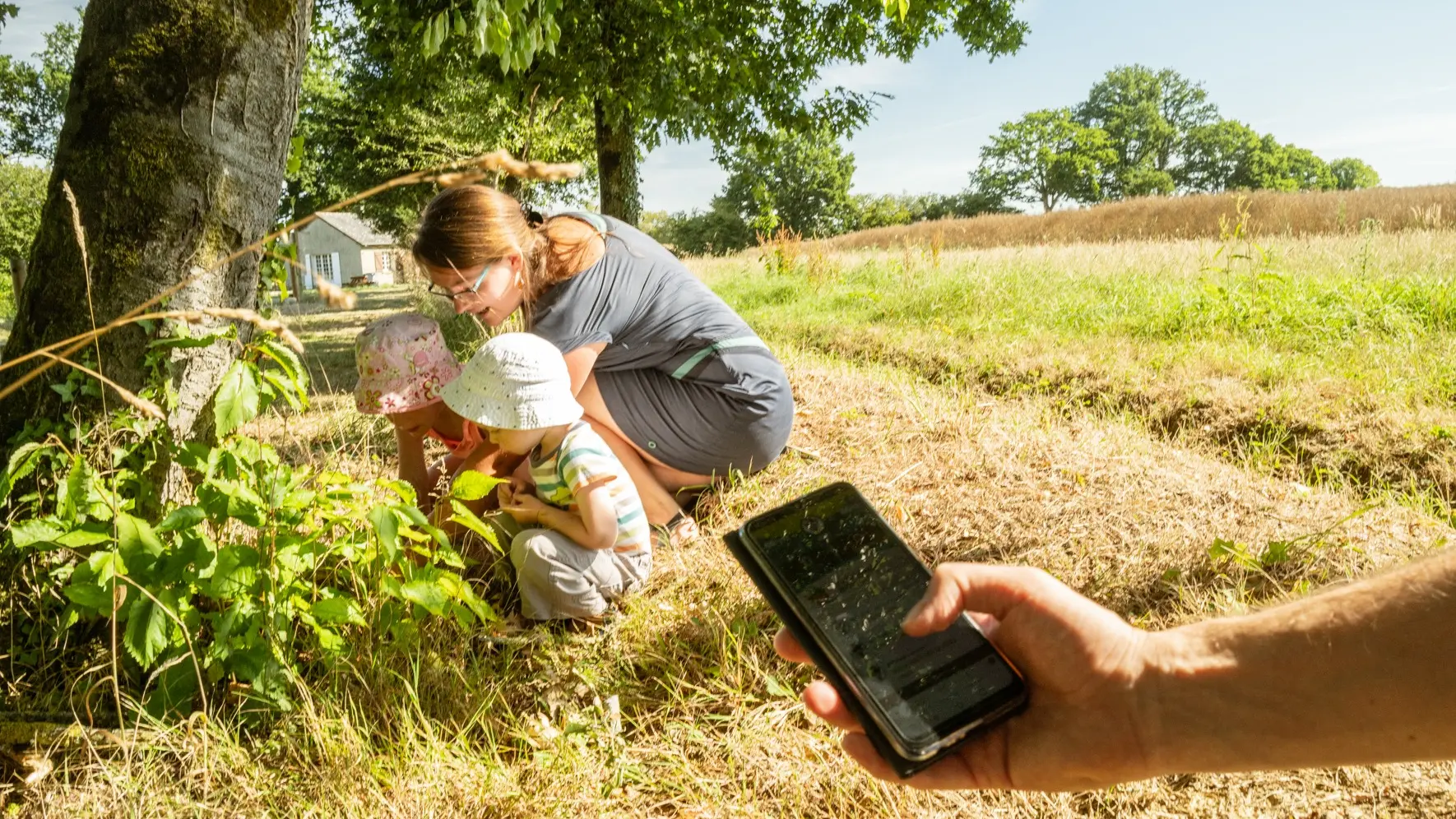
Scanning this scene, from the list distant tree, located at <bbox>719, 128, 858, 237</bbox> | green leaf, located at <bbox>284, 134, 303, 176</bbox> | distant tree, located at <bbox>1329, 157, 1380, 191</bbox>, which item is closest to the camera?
green leaf, located at <bbox>284, 134, 303, 176</bbox>

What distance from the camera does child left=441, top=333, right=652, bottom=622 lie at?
8.04 ft

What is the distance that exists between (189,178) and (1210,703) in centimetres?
270

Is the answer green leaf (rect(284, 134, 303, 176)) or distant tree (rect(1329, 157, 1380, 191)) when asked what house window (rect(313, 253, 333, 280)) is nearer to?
green leaf (rect(284, 134, 303, 176))

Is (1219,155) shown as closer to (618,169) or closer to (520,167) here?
(618,169)

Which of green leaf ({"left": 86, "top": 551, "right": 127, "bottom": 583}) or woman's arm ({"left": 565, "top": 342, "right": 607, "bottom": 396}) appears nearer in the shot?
green leaf ({"left": 86, "top": 551, "right": 127, "bottom": 583})

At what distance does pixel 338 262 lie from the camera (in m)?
60.6

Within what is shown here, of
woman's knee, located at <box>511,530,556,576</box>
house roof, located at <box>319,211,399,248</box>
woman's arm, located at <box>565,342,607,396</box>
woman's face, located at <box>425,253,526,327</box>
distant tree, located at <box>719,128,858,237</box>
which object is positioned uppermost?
distant tree, located at <box>719,128,858,237</box>

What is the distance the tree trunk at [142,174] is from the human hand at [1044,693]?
2015 millimetres

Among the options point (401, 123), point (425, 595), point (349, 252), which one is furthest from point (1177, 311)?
point (349, 252)

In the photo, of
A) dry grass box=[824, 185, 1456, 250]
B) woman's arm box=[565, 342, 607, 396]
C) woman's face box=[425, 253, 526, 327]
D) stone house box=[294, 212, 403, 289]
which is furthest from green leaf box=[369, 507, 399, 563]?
stone house box=[294, 212, 403, 289]

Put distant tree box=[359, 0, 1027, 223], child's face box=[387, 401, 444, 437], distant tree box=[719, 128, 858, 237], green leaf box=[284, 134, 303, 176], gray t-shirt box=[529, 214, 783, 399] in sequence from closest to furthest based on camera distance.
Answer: green leaf box=[284, 134, 303, 176] → gray t-shirt box=[529, 214, 783, 399] → child's face box=[387, 401, 444, 437] → distant tree box=[359, 0, 1027, 223] → distant tree box=[719, 128, 858, 237]

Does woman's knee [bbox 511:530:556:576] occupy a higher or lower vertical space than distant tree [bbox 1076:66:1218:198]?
lower

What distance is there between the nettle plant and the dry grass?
1025cm

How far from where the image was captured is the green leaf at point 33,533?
1.64m
